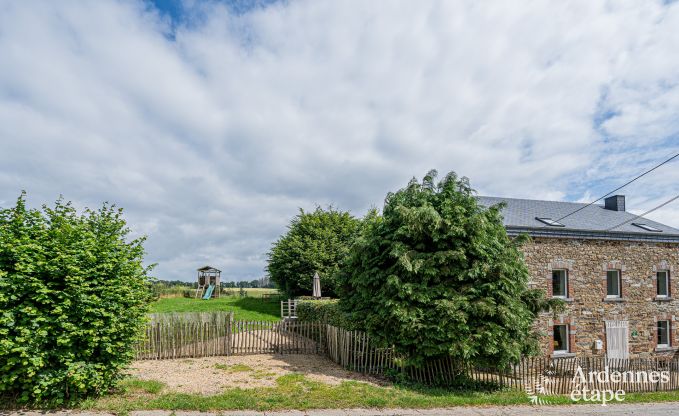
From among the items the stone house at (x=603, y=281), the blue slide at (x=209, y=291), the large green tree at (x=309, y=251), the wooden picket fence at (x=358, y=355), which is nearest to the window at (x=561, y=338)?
the stone house at (x=603, y=281)

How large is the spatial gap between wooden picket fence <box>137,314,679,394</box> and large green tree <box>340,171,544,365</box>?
0.60 meters

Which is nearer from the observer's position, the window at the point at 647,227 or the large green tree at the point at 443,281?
the large green tree at the point at 443,281

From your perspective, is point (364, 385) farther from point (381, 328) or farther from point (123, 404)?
point (123, 404)

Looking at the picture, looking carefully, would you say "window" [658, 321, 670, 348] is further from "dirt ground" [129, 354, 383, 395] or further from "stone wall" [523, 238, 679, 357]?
"dirt ground" [129, 354, 383, 395]

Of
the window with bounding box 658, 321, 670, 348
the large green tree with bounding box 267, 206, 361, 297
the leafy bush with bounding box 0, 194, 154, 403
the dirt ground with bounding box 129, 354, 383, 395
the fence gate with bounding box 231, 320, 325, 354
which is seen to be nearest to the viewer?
the leafy bush with bounding box 0, 194, 154, 403

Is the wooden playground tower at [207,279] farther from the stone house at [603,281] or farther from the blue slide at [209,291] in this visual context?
the stone house at [603,281]

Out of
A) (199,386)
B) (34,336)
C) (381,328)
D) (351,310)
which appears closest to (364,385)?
(381,328)

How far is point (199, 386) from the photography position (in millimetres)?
9812

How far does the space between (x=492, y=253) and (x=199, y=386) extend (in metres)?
8.53

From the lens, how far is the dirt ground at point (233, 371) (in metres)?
10.1

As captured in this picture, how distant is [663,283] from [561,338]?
6.58m

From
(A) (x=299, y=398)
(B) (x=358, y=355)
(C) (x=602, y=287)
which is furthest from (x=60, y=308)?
(C) (x=602, y=287)

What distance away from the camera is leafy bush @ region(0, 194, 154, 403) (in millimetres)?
7527

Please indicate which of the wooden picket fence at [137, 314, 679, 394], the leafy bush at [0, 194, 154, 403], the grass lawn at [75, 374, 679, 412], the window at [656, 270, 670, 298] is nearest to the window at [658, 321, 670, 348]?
the window at [656, 270, 670, 298]
